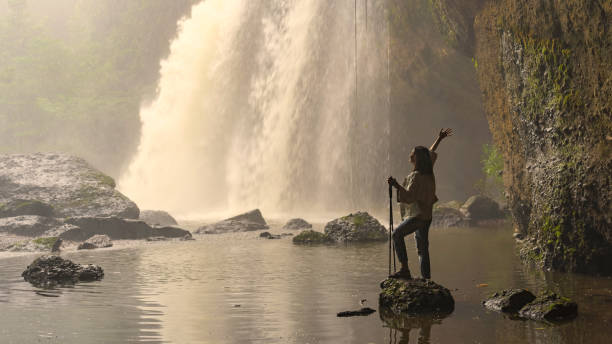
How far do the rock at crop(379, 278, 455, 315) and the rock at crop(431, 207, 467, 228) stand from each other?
16.0 meters

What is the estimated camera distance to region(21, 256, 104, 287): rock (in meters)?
11.1

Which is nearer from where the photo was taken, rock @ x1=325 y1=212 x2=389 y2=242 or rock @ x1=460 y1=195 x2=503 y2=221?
rock @ x1=325 y1=212 x2=389 y2=242

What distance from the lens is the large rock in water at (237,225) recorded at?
22.9 metres

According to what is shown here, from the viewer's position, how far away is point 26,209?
70.8 feet

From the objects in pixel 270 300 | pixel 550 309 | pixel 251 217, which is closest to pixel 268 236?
pixel 251 217

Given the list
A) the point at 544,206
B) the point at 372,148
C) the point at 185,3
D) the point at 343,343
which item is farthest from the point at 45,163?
the point at 185,3

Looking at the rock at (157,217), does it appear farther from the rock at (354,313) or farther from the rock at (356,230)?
the rock at (354,313)

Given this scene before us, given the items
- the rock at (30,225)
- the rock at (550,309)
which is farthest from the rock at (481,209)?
the rock at (550,309)

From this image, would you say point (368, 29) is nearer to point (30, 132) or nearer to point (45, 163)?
point (45, 163)

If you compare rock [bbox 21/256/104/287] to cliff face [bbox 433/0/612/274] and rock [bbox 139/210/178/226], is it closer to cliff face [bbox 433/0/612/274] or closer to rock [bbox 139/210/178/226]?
cliff face [bbox 433/0/612/274]

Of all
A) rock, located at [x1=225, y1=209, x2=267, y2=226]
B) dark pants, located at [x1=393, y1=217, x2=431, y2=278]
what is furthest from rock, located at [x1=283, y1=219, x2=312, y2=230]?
dark pants, located at [x1=393, y1=217, x2=431, y2=278]

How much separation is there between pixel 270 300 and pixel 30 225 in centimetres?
1313

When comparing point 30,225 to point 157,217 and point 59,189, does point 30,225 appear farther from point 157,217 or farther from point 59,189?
point 157,217

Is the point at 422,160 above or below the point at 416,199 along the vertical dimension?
above
